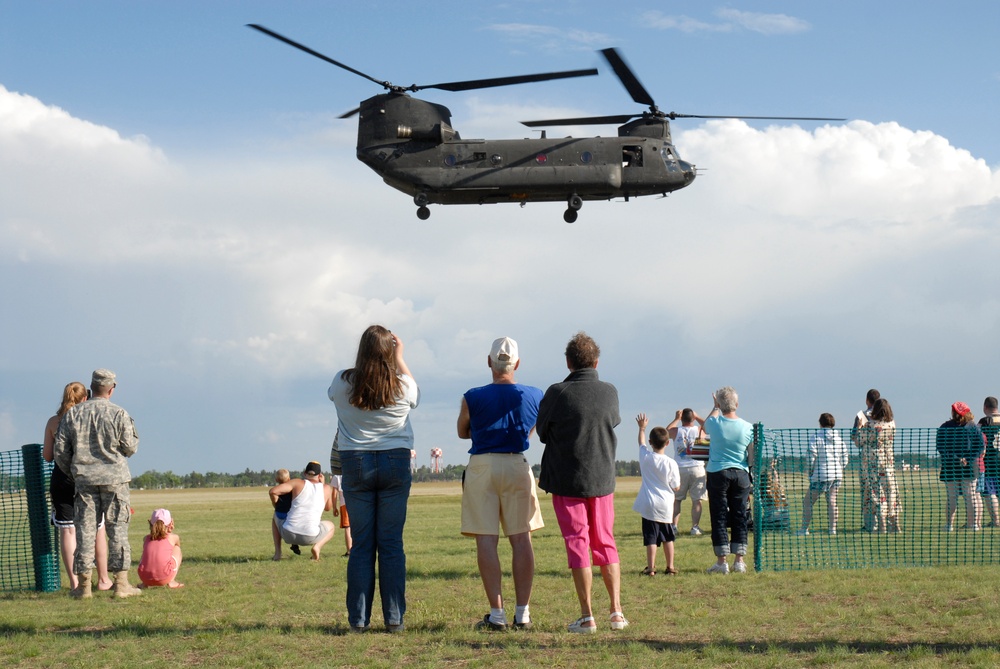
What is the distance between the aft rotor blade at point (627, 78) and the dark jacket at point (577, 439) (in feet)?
55.5

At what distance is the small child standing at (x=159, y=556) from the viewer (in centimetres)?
1006

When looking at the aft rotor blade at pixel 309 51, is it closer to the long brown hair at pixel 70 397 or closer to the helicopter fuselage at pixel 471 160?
the helicopter fuselage at pixel 471 160

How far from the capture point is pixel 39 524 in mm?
10469

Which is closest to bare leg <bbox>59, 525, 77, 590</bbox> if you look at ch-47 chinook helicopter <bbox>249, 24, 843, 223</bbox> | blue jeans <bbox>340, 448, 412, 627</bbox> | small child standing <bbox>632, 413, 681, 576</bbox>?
blue jeans <bbox>340, 448, 412, 627</bbox>

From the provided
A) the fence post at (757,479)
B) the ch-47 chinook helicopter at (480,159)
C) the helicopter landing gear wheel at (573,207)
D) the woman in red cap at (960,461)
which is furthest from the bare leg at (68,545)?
the helicopter landing gear wheel at (573,207)

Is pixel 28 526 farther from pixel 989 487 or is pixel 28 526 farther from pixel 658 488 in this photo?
pixel 989 487

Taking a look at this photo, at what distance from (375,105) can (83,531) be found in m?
16.0

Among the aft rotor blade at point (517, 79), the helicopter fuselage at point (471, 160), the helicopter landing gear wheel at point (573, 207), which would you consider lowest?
the helicopter landing gear wheel at point (573, 207)

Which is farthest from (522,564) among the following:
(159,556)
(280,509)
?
(280,509)

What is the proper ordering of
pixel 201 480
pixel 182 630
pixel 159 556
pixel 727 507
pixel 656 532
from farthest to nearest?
pixel 201 480
pixel 727 507
pixel 656 532
pixel 159 556
pixel 182 630

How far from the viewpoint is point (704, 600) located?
8719mm

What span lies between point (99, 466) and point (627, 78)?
18274 mm

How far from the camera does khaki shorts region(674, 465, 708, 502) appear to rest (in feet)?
45.1

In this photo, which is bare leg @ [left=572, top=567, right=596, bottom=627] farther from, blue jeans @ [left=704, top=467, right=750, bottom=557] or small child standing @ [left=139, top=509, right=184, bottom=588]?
small child standing @ [left=139, top=509, right=184, bottom=588]
